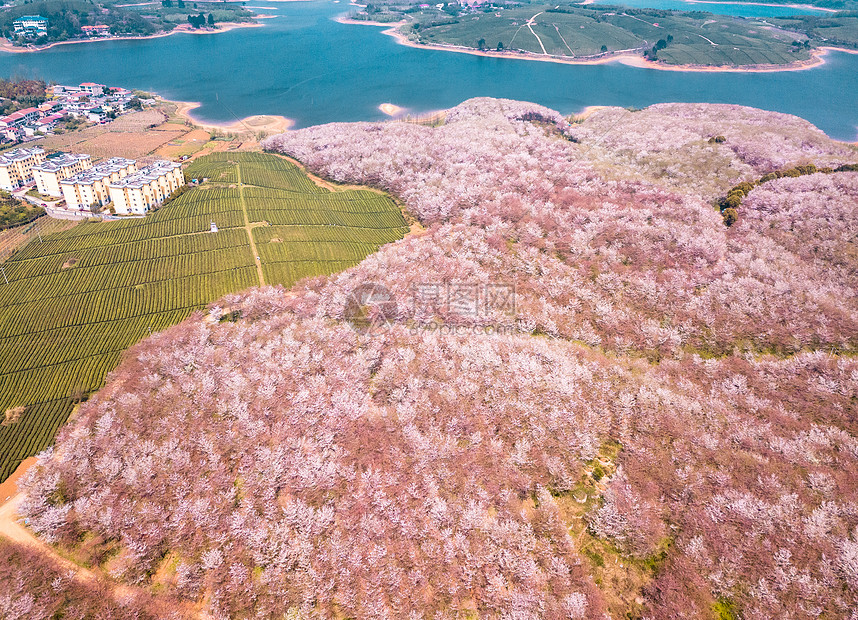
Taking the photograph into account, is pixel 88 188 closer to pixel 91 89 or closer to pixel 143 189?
pixel 143 189

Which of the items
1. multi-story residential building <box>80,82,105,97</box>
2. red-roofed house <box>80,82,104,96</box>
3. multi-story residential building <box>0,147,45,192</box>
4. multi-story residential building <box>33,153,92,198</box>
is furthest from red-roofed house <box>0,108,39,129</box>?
multi-story residential building <box>33,153,92,198</box>

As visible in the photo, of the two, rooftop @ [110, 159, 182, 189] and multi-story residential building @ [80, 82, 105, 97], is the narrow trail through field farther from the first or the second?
multi-story residential building @ [80, 82, 105, 97]

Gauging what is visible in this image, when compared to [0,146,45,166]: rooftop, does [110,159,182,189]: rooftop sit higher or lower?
lower

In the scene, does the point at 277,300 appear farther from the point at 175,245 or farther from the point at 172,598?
the point at 172,598

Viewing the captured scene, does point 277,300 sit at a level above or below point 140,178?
below

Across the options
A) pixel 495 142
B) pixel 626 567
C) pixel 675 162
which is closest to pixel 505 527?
pixel 626 567

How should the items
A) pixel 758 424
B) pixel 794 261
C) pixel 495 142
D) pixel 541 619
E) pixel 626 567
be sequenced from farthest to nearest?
pixel 495 142 < pixel 794 261 < pixel 758 424 < pixel 626 567 < pixel 541 619
